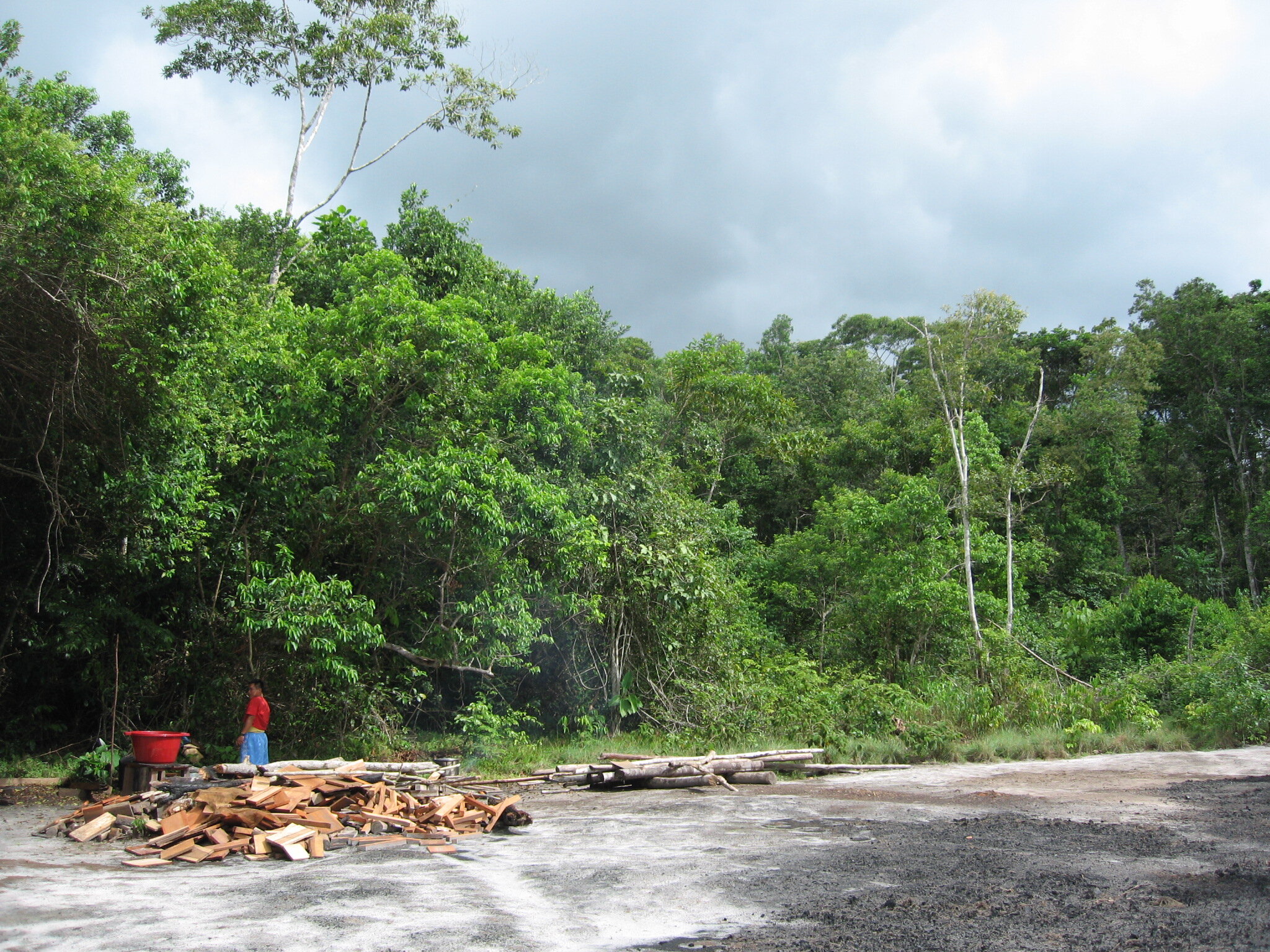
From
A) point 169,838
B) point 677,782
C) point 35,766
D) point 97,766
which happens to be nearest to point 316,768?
point 169,838

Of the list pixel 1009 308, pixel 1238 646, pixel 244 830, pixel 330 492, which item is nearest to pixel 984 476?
pixel 1009 308

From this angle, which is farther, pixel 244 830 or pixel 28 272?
pixel 28 272

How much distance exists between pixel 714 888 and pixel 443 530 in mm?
6195

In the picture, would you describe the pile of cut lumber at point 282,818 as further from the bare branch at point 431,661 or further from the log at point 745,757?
the bare branch at point 431,661

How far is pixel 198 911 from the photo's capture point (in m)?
4.74

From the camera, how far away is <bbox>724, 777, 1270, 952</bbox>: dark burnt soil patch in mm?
4258

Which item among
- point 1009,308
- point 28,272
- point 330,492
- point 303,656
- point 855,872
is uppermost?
point 1009,308

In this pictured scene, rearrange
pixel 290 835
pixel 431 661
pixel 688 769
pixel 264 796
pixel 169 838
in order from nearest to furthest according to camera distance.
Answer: pixel 169 838, pixel 290 835, pixel 264 796, pixel 688 769, pixel 431 661

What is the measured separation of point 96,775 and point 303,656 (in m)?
2.48

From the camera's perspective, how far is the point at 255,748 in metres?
8.73

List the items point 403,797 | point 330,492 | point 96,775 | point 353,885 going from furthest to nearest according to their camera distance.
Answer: point 330,492
point 96,775
point 403,797
point 353,885

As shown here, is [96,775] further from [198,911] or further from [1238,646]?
[1238,646]

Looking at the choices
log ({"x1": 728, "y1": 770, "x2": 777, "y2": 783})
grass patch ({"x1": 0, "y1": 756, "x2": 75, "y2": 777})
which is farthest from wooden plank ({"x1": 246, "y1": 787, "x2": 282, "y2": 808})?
log ({"x1": 728, "y1": 770, "x2": 777, "y2": 783})

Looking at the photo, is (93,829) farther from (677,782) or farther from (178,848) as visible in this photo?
(677,782)
